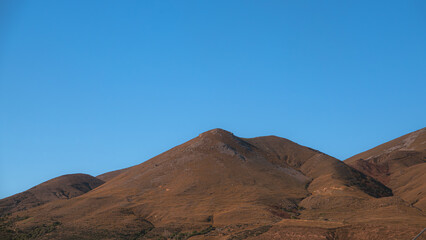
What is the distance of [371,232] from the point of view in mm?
79000

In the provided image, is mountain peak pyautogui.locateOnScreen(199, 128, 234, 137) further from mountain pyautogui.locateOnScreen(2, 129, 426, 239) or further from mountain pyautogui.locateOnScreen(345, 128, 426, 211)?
mountain pyautogui.locateOnScreen(345, 128, 426, 211)

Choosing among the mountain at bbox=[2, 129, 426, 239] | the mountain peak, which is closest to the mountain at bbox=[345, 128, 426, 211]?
the mountain at bbox=[2, 129, 426, 239]

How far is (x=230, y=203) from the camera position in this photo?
128 m

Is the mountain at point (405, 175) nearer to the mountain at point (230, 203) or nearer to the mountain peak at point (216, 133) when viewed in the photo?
the mountain at point (230, 203)

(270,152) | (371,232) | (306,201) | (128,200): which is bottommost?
(371,232)

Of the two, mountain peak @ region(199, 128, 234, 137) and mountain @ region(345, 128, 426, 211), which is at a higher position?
mountain peak @ region(199, 128, 234, 137)

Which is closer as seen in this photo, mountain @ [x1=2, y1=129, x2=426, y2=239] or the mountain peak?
mountain @ [x1=2, y1=129, x2=426, y2=239]

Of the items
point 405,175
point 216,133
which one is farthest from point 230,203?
point 405,175

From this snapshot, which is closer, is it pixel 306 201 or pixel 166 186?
pixel 306 201

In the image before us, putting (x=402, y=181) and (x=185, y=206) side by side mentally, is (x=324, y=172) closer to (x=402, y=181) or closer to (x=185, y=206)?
(x=402, y=181)

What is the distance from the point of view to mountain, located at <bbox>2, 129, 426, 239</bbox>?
306ft

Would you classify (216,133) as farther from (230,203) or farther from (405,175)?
(405,175)

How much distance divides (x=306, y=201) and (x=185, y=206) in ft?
121

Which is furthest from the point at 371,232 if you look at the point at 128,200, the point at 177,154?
the point at 177,154
